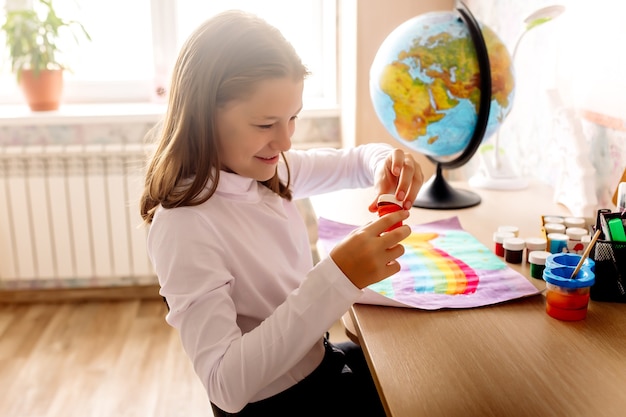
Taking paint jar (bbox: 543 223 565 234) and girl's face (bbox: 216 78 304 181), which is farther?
paint jar (bbox: 543 223 565 234)

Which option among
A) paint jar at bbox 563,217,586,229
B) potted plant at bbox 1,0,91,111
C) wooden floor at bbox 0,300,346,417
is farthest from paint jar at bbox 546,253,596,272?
potted plant at bbox 1,0,91,111

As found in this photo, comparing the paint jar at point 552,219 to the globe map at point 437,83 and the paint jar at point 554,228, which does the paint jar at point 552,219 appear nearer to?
the paint jar at point 554,228

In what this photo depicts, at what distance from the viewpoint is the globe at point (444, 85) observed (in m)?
1.40

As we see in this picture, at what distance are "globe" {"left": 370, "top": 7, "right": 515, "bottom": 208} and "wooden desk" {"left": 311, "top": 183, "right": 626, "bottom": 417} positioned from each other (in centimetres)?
49

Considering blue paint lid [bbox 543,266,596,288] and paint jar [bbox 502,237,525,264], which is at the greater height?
blue paint lid [bbox 543,266,596,288]

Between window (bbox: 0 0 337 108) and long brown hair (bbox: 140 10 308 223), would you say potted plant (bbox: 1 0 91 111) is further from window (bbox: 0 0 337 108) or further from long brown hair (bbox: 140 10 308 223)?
long brown hair (bbox: 140 10 308 223)

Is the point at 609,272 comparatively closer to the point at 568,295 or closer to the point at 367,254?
the point at 568,295

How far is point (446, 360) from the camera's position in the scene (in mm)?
796

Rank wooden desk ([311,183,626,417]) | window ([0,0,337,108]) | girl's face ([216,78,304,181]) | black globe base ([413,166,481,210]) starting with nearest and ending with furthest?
wooden desk ([311,183,626,417]) < girl's face ([216,78,304,181]) < black globe base ([413,166,481,210]) < window ([0,0,337,108])

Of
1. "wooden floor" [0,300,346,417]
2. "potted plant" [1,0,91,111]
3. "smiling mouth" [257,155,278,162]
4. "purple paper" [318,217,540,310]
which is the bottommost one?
"wooden floor" [0,300,346,417]

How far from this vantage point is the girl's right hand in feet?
2.65

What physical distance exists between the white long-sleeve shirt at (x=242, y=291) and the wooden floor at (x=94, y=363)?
1.10 metres

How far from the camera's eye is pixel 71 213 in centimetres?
257

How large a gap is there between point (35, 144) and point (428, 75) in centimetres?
179
